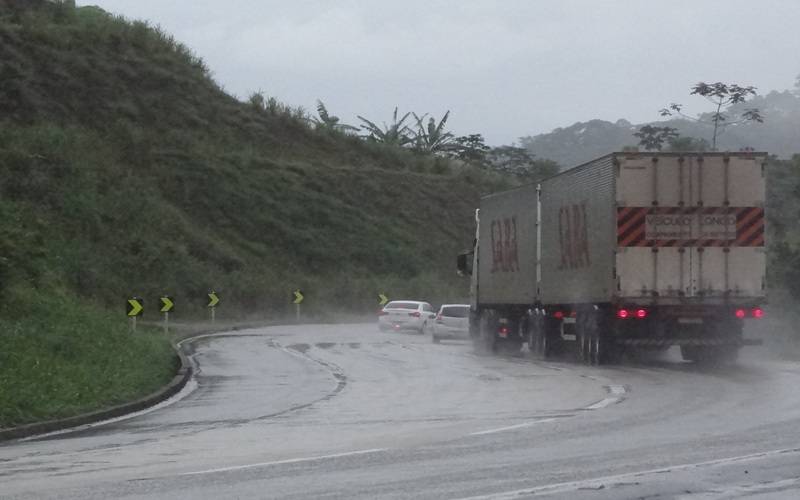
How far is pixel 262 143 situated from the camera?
283ft

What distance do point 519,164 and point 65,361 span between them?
114259mm

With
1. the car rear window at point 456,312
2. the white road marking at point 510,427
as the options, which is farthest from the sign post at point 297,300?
the white road marking at point 510,427

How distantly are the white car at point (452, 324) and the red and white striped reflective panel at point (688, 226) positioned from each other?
19.1 metres

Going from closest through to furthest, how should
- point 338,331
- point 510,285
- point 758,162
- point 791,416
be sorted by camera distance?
point 791,416 → point 758,162 → point 510,285 → point 338,331

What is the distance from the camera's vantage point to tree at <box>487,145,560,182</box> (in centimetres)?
12612

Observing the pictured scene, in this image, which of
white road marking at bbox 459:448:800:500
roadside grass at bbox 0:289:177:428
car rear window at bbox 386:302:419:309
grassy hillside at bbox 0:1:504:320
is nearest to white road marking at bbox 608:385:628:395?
roadside grass at bbox 0:289:177:428

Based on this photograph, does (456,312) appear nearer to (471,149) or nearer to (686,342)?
(686,342)

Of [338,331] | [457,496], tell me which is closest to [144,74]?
[338,331]

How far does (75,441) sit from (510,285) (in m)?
22.5

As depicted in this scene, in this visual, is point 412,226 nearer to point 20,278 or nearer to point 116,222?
point 116,222

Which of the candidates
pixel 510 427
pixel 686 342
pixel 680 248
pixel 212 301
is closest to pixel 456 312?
pixel 212 301

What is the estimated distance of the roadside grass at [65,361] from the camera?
695 inches

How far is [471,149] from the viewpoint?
383ft

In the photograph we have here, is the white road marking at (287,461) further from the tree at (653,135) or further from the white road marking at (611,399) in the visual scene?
the tree at (653,135)
